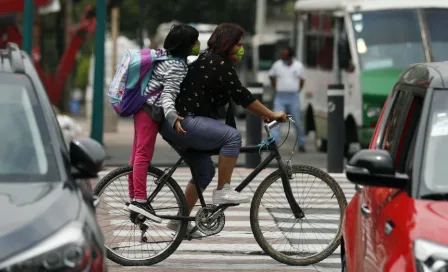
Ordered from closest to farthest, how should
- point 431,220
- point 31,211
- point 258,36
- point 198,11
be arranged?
1. point 431,220
2. point 31,211
3. point 258,36
4. point 198,11

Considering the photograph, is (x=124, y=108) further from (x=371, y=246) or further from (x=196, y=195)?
(x=371, y=246)

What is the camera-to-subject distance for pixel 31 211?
552 cm

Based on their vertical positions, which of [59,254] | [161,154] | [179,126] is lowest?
[161,154]

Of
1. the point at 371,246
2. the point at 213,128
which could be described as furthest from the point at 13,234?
the point at 213,128

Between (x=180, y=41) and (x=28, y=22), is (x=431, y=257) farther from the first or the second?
(x=28, y=22)

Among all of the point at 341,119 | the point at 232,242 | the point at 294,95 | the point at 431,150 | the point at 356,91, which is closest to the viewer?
the point at 431,150

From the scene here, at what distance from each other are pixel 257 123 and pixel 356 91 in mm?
3067

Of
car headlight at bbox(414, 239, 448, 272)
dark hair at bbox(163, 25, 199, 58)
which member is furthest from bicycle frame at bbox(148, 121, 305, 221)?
car headlight at bbox(414, 239, 448, 272)

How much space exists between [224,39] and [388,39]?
470 inches

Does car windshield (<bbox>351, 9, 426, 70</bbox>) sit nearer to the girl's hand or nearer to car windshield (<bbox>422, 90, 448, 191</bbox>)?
the girl's hand

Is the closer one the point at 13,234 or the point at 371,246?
the point at 13,234

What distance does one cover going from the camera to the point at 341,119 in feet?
57.1

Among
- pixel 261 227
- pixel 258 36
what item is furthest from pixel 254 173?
pixel 258 36

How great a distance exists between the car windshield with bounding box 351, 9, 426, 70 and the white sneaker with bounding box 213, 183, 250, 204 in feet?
37.9
